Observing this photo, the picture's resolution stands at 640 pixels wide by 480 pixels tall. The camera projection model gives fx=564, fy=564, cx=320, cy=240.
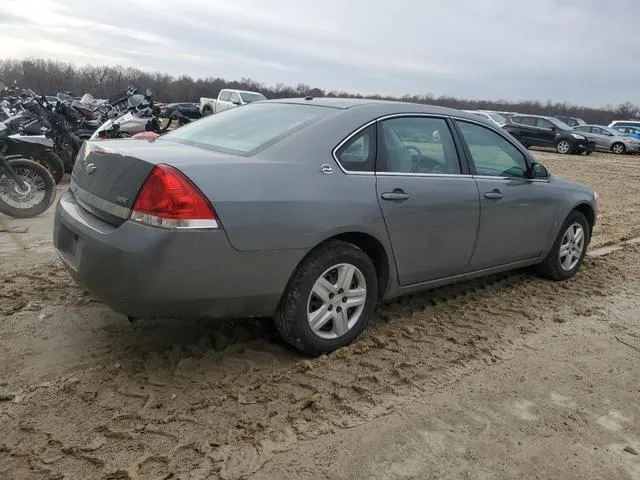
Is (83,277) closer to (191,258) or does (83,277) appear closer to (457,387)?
(191,258)

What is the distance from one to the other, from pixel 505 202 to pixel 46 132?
752cm

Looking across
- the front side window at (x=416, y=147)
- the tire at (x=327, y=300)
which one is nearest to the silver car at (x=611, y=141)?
the front side window at (x=416, y=147)

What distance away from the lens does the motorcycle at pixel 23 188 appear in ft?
22.1

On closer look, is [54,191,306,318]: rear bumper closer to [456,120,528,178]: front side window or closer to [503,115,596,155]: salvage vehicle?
[456,120,528,178]: front side window

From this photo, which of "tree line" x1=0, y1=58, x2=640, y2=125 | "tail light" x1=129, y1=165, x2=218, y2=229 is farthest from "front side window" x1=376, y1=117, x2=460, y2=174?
"tree line" x1=0, y1=58, x2=640, y2=125

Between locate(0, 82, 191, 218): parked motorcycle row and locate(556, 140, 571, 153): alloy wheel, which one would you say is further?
locate(556, 140, 571, 153): alloy wheel

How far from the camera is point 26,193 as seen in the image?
683cm

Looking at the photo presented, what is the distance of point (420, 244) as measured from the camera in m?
3.76

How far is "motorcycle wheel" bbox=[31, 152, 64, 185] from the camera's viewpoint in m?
8.24

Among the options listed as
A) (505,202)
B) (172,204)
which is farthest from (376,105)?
(172,204)

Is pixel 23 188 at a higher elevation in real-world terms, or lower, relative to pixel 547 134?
lower

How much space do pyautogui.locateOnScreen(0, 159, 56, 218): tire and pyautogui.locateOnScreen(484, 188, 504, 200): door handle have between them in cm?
537

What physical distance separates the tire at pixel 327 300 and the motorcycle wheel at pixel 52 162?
6435mm

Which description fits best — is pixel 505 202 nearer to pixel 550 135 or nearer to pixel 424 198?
pixel 424 198
